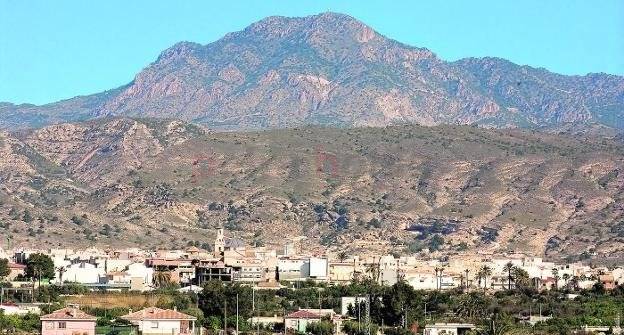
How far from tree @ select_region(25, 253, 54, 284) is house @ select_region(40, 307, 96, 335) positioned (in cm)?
4012

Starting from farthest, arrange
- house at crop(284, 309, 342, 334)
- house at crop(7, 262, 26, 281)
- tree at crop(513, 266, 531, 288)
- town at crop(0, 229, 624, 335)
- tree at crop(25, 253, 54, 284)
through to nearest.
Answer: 1. tree at crop(513, 266, 531, 288)
2. house at crop(7, 262, 26, 281)
3. tree at crop(25, 253, 54, 284)
4. house at crop(284, 309, 342, 334)
5. town at crop(0, 229, 624, 335)

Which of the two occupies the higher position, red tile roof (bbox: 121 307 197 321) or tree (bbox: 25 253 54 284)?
tree (bbox: 25 253 54 284)

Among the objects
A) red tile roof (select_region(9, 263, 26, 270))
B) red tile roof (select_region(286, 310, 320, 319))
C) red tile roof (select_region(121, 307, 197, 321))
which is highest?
red tile roof (select_region(9, 263, 26, 270))

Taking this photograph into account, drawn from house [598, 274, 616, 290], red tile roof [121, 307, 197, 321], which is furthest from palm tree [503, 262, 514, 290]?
red tile roof [121, 307, 197, 321]

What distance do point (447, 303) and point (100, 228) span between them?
98.2 m

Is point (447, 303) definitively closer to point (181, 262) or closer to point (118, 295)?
point (118, 295)

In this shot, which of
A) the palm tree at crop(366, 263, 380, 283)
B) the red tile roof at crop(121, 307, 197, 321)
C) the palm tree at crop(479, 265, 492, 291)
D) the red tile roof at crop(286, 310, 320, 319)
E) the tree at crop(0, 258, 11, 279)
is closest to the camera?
the red tile roof at crop(121, 307, 197, 321)

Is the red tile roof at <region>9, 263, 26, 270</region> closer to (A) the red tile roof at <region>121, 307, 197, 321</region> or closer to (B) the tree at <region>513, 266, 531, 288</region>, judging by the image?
(B) the tree at <region>513, 266, 531, 288</region>

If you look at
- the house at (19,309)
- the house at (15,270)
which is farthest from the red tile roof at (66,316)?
the house at (15,270)

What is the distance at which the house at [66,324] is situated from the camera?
7681 cm

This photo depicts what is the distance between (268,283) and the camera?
126438 mm

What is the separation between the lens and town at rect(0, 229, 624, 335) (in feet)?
289

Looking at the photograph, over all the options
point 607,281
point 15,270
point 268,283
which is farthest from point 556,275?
point 15,270

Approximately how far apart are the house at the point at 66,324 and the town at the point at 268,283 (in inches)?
1.8
